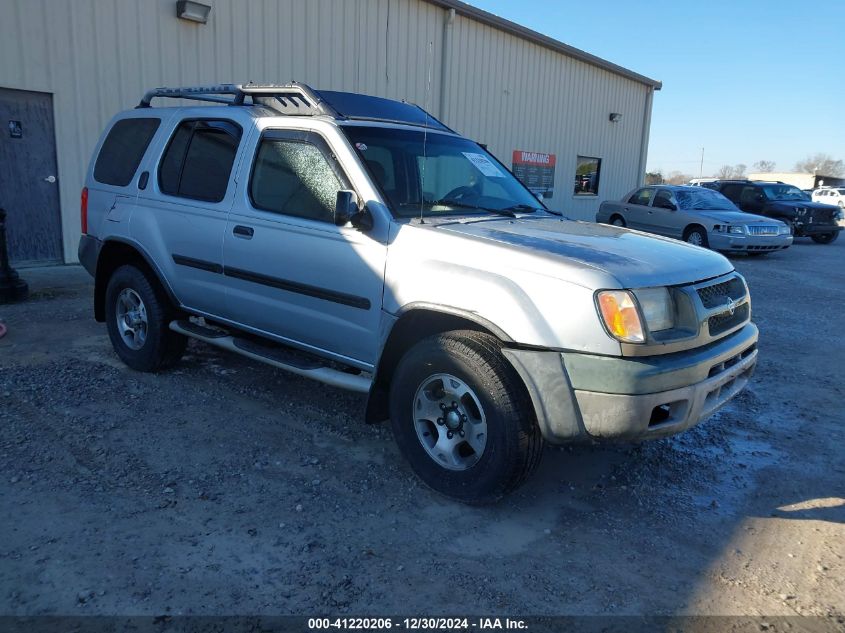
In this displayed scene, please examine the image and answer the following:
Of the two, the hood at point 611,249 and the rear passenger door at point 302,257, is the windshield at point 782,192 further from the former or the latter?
the rear passenger door at point 302,257

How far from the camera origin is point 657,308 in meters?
3.01

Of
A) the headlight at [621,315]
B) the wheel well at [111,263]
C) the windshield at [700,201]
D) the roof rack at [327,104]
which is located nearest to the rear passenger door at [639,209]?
the windshield at [700,201]

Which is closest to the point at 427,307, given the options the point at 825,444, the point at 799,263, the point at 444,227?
the point at 444,227

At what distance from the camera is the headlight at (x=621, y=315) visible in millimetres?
2867

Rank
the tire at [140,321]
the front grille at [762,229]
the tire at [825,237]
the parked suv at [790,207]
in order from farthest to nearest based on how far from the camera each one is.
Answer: the tire at [825,237] → the parked suv at [790,207] → the front grille at [762,229] → the tire at [140,321]

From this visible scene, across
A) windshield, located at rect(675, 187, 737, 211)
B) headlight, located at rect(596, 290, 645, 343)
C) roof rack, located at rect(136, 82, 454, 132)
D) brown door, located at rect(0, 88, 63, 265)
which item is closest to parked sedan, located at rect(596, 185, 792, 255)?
windshield, located at rect(675, 187, 737, 211)

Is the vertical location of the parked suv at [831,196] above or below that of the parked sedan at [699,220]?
above

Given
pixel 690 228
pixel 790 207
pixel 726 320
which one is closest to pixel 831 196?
pixel 790 207

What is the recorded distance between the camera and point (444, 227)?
3.51 meters

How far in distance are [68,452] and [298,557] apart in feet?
5.75

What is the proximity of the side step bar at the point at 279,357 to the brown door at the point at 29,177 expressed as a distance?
5.37 m

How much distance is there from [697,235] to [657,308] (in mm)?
12026

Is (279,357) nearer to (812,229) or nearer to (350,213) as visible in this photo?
(350,213)

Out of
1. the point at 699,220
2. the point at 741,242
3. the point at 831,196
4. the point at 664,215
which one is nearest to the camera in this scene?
the point at 741,242
